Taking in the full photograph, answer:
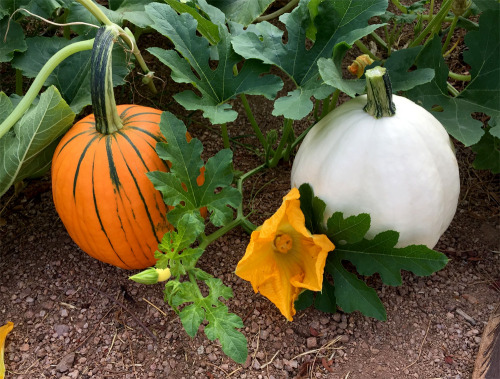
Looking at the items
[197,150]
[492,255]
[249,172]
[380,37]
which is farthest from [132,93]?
[492,255]

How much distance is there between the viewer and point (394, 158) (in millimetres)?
1192

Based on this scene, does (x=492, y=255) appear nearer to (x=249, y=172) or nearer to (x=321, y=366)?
(x=321, y=366)

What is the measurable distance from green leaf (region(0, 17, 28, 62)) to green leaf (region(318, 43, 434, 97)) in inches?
34.2

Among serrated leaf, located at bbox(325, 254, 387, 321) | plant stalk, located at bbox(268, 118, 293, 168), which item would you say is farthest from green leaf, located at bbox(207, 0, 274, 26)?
serrated leaf, located at bbox(325, 254, 387, 321)

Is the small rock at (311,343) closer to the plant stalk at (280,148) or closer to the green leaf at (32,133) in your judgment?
the plant stalk at (280,148)

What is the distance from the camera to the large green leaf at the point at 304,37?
1.28 meters

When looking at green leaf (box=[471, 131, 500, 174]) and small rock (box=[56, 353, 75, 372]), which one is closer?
small rock (box=[56, 353, 75, 372])

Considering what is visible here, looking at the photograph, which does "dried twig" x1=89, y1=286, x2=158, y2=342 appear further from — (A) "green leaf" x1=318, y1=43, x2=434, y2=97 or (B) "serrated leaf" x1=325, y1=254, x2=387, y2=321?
(A) "green leaf" x1=318, y1=43, x2=434, y2=97

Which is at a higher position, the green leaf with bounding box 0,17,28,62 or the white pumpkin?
the green leaf with bounding box 0,17,28,62

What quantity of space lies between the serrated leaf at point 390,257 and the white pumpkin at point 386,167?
4 centimetres

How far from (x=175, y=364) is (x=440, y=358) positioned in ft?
2.05

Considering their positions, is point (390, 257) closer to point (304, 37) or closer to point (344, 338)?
point (344, 338)

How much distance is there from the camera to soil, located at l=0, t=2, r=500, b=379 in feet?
4.21

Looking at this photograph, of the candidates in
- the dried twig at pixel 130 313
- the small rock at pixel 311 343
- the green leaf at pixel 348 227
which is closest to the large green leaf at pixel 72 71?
the dried twig at pixel 130 313
